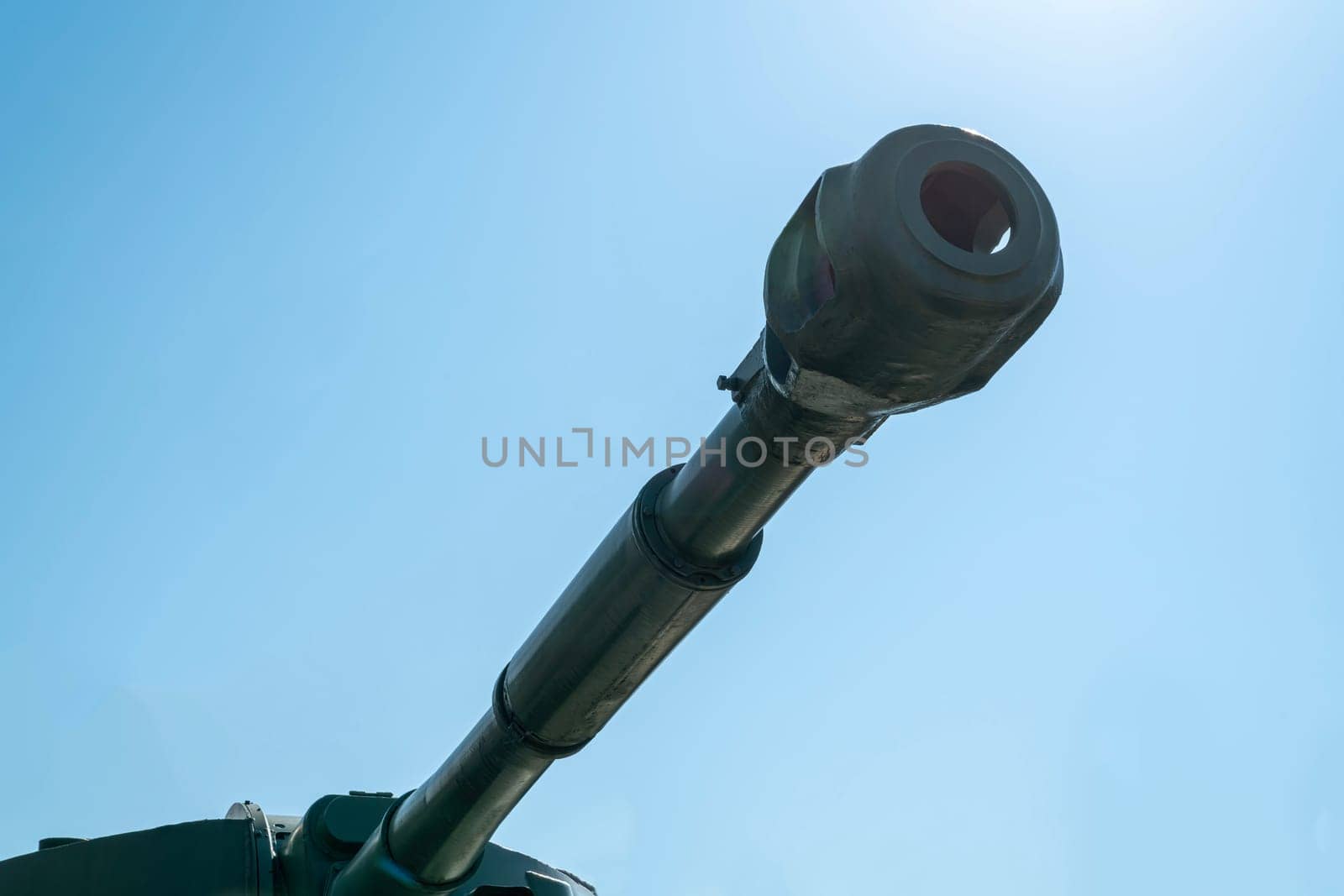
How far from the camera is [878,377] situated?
3.40 meters

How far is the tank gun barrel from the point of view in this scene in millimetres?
3129

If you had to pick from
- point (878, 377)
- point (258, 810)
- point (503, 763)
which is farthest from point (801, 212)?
point (258, 810)

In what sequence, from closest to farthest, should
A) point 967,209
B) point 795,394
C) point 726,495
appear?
point 967,209
point 795,394
point 726,495

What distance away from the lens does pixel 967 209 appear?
341 cm

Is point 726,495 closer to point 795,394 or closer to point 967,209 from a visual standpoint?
point 795,394

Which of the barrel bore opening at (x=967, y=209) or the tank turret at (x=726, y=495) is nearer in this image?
the tank turret at (x=726, y=495)

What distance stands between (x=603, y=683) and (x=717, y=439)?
1191mm

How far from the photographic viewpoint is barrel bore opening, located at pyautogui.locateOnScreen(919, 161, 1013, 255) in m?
3.35

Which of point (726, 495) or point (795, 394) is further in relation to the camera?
point (726, 495)

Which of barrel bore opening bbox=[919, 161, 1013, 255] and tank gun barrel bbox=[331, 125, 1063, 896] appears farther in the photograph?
barrel bore opening bbox=[919, 161, 1013, 255]

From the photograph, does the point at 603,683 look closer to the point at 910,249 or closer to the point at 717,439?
the point at 717,439

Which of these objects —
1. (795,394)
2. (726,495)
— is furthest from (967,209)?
(726,495)

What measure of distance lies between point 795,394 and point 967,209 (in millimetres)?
691

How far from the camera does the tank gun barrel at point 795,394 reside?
313 cm
